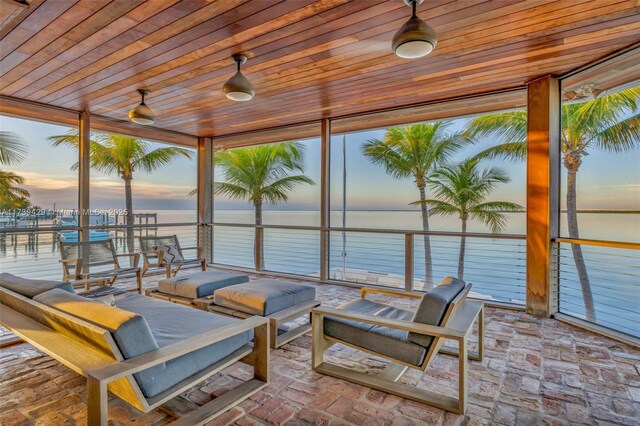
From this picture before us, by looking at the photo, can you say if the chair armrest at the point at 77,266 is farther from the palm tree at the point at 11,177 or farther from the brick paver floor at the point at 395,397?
the palm tree at the point at 11,177

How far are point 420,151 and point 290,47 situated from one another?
524 centimetres

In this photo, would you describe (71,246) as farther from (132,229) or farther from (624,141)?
(624,141)

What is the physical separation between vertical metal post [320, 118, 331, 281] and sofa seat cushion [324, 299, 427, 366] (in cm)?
274

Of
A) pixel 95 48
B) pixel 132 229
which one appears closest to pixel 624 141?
pixel 95 48

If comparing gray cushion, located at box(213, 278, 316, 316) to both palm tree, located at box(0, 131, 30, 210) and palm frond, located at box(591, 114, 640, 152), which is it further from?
palm tree, located at box(0, 131, 30, 210)

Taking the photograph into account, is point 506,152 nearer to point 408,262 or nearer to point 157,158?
point 408,262

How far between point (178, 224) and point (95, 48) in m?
3.73

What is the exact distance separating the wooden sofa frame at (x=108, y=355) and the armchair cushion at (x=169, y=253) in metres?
2.69

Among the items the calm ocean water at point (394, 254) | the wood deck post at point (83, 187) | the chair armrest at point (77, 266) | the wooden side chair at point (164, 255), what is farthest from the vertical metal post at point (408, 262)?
the wood deck post at point (83, 187)

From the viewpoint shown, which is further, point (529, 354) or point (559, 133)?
point (559, 133)

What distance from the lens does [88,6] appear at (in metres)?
2.30

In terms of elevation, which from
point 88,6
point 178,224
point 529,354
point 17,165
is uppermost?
point 88,6

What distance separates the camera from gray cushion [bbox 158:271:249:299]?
3.32 metres

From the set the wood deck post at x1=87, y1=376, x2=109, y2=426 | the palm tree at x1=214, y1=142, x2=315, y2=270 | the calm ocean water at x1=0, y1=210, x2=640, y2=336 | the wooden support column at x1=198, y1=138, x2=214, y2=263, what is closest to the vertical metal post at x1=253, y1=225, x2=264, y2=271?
the calm ocean water at x1=0, y1=210, x2=640, y2=336
